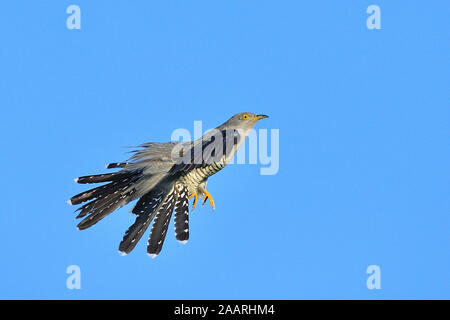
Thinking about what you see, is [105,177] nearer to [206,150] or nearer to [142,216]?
[142,216]

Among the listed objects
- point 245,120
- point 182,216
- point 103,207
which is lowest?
point 182,216

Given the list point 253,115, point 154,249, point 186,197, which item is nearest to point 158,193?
point 186,197

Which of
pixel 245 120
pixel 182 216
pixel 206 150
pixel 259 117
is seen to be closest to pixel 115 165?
pixel 182 216

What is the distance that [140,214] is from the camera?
7398 millimetres

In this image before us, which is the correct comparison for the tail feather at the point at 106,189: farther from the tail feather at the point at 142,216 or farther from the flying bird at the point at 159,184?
the tail feather at the point at 142,216

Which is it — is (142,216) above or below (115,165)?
below

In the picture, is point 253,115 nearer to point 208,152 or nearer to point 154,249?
point 208,152

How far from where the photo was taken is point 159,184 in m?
7.56

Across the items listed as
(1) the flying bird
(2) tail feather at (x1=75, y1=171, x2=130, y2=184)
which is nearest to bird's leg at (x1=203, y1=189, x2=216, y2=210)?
(1) the flying bird

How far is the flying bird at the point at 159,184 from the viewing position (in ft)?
23.2

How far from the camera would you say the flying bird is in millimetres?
7086

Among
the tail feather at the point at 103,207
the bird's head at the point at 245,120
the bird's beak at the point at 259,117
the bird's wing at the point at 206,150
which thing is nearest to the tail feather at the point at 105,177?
the tail feather at the point at 103,207

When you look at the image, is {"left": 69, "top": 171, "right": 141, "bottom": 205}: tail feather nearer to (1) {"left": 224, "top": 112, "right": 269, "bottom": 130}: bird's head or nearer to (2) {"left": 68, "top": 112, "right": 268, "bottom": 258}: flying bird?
(2) {"left": 68, "top": 112, "right": 268, "bottom": 258}: flying bird

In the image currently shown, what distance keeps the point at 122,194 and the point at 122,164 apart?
0.68m
